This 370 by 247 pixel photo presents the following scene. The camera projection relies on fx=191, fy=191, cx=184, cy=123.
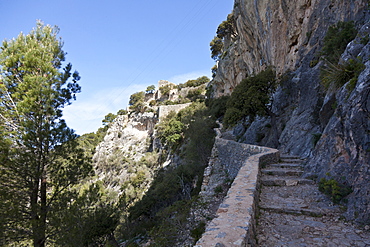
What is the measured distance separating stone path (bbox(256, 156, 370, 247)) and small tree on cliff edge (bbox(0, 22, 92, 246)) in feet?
19.9

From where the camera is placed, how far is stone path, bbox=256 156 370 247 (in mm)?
2662

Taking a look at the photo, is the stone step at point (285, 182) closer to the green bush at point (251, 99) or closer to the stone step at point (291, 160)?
the stone step at point (291, 160)

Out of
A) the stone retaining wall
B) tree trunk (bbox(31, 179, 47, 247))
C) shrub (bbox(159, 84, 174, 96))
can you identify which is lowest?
tree trunk (bbox(31, 179, 47, 247))

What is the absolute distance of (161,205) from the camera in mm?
17609

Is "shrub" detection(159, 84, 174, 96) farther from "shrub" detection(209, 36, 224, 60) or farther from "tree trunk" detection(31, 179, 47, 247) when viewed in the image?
"tree trunk" detection(31, 179, 47, 247)

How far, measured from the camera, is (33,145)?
20.8ft

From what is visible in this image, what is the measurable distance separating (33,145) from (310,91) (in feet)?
40.7

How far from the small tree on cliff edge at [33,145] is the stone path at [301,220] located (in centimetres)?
605

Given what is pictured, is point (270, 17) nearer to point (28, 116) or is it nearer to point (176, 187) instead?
point (176, 187)

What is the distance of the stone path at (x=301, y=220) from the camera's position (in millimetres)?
2662

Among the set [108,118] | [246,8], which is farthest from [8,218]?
[108,118]

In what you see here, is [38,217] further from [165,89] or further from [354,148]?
[165,89]

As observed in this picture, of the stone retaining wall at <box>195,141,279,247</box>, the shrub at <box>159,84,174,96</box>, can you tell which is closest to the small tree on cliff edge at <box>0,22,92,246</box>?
the stone retaining wall at <box>195,141,279,247</box>

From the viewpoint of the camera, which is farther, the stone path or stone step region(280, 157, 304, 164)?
stone step region(280, 157, 304, 164)
